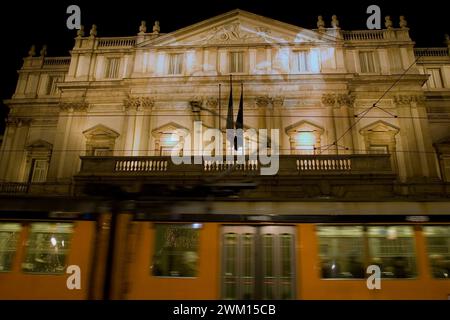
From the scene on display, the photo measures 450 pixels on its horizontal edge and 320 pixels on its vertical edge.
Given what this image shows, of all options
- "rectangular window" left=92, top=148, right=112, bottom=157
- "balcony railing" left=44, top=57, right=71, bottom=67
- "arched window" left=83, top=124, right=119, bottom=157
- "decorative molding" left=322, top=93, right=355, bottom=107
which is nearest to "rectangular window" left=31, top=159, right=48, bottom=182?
"arched window" left=83, top=124, right=119, bottom=157

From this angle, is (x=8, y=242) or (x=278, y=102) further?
(x=278, y=102)

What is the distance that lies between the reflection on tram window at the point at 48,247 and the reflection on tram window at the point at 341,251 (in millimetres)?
6439

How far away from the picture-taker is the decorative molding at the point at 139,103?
71.2 ft

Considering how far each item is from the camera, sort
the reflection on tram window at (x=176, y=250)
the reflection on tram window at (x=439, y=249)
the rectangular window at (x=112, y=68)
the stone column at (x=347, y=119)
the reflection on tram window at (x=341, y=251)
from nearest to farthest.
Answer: the reflection on tram window at (x=439, y=249) < the reflection on tram window at (x=341, y=251) < the reflection on tram window at (x=176, y=250) < the stone column at (x=347, y=119) < the rectangular window at (x=112, y=68)

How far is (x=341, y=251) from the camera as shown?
27.3ft

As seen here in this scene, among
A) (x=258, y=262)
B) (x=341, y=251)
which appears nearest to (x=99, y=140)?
(x=258, y=262)

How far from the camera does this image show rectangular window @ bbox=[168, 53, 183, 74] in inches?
888

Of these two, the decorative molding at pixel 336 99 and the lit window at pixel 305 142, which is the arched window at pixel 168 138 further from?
Result: the decorative molding at pixel 336 99

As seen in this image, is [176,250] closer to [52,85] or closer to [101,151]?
[101,151]

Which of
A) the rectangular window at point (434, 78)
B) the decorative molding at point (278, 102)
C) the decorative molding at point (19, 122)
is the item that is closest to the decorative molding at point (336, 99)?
the decorative molding at point (278, 102)

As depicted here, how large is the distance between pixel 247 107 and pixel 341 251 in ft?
46.9

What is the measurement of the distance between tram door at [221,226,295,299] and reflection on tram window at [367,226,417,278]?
1.98 meters

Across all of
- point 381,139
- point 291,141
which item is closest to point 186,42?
point 291,141

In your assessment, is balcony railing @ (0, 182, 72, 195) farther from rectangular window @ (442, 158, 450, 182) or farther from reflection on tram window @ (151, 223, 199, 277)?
rectangular window @ (442, 158, 450, 182)
